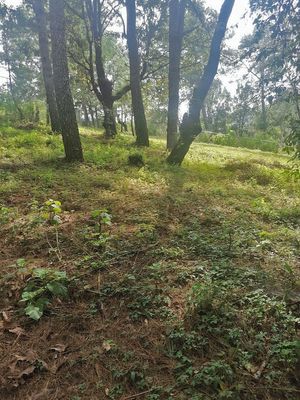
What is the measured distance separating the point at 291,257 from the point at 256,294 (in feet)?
3.45

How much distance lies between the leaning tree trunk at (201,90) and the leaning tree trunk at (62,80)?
8.25 feet

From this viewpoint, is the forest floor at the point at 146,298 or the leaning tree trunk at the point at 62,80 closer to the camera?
the forest floor at the point at 146,298

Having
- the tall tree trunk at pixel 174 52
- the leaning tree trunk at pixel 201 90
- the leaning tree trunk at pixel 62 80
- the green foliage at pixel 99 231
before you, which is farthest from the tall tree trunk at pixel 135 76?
the green foliage at pixel 99 231

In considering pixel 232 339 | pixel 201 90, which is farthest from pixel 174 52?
pixel 232 339

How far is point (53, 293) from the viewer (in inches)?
122

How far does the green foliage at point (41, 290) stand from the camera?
2.90 metres

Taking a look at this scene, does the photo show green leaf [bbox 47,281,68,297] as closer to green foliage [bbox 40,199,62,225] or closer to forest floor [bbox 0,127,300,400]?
forest floor [bbox 0,127,300,400]

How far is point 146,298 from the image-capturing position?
3092 millimetres

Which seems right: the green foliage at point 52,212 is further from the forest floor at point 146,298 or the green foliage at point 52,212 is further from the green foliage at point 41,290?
the green foliage at point 41,290

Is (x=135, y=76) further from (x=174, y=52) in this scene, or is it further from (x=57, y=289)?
(x=57, y=289)

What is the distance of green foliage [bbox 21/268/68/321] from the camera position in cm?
290

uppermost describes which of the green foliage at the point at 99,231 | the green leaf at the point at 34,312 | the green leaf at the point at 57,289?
the green foliage at the point at 99,231

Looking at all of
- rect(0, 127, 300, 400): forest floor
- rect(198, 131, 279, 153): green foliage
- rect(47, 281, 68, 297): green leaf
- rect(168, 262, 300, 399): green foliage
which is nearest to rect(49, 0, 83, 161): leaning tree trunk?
rect(0, 127, 300, 400): forest floor

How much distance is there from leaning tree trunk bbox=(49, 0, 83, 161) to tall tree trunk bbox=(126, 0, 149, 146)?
13.7 feet
